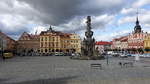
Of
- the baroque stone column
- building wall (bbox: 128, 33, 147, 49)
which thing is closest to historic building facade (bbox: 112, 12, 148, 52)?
building wall (bbox: 128, 33, 147, 49)

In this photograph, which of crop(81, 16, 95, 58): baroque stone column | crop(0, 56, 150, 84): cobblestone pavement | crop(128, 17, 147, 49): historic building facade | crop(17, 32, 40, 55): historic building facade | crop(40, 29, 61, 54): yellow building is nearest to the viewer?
crop(0, 56, 150, 84): cobblestone pavement

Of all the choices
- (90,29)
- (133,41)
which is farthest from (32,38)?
(90,29)

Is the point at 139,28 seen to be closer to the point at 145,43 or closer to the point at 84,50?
the point at 145,43

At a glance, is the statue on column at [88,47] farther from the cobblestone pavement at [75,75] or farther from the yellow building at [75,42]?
the yellow building at [75,42]

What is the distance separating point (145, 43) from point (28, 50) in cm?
7090

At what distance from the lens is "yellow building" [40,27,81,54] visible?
109 m

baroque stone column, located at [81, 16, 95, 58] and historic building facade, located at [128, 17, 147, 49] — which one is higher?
historic building facade, located at [128, 17, 147, 49]

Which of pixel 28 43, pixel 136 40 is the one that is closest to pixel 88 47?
pixel 136 40

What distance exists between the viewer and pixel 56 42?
110m

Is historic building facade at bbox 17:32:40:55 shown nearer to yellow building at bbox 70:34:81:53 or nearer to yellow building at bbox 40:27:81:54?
yellow building at bbox 40:27:81:54

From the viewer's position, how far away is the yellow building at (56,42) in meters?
109

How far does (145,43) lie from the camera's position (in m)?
102

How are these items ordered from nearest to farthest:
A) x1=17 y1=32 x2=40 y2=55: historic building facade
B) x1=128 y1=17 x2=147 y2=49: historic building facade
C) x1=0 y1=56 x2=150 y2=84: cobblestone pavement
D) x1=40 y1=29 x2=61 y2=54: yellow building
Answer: x1=0 y1=56 x2=150 y2=84: cobblestone pavement, x1=128 y1=17 x2=147 y2=49: historic building facade, x1=40 y1=29 x2=61 y2=54: yellow building, x1=17 y1=32 x2=40 y2=55: historic building facade

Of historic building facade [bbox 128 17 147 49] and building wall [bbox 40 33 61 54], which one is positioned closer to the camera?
historic building facade [bbox 128 17 147 49]
